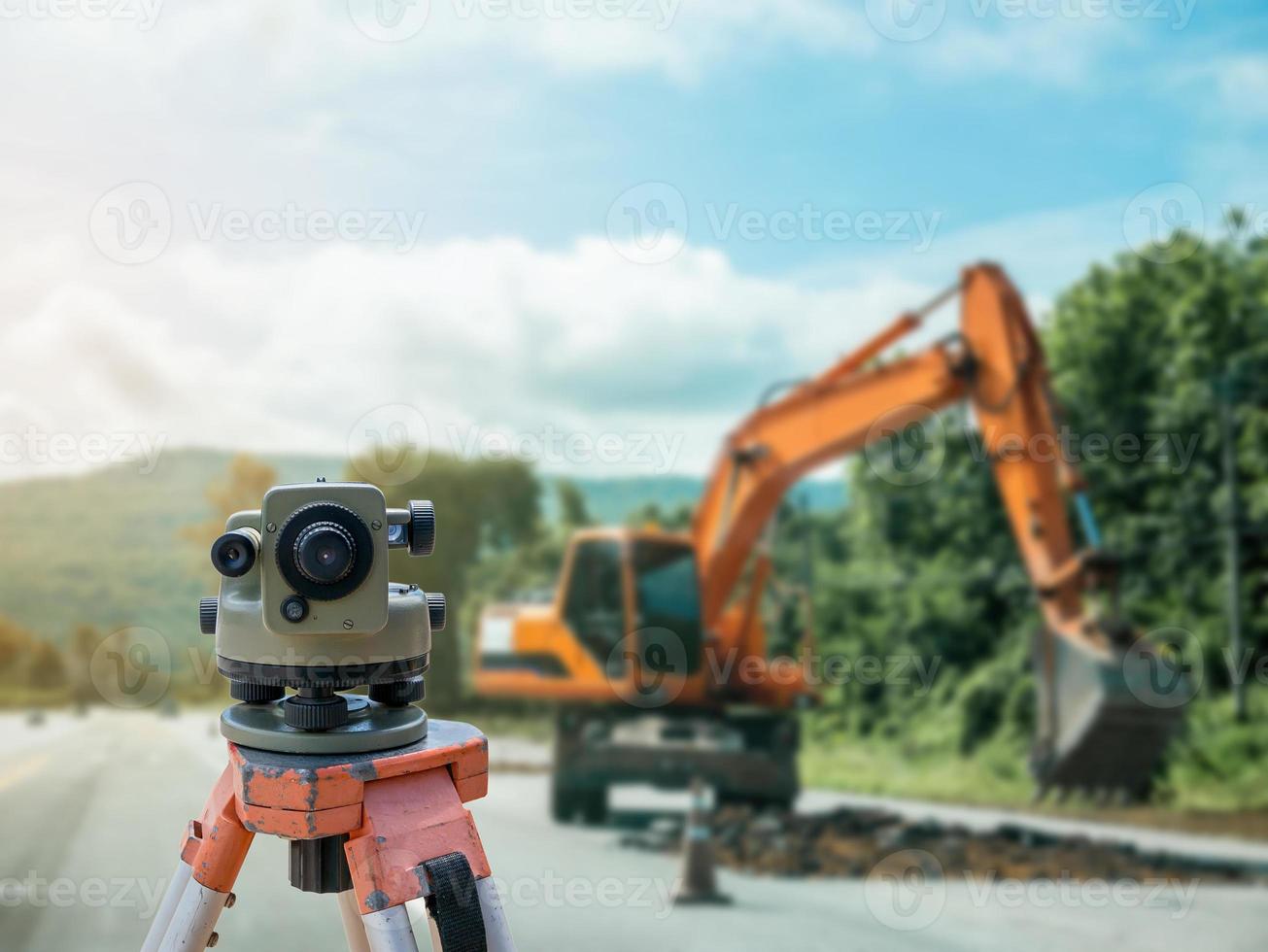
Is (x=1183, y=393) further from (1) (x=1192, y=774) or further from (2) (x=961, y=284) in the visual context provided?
(2) (x=961, y=284)

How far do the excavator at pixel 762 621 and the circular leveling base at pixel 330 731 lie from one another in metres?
3.73

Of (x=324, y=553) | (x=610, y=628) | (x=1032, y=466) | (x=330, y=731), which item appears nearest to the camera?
(x=324, y=553)

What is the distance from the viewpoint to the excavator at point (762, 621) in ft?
16.8

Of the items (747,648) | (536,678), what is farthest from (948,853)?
(536,678)

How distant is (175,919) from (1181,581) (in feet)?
33.9

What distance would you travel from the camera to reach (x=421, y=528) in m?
1.50

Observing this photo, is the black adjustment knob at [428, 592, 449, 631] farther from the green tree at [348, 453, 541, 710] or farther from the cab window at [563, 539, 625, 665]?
the green tree at [348, 453, 541, 710]

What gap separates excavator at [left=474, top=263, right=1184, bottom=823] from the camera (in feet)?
16.8

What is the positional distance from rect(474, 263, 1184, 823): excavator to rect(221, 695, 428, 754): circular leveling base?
3730mm

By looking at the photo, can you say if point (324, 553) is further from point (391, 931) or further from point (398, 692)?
point (391, 931)

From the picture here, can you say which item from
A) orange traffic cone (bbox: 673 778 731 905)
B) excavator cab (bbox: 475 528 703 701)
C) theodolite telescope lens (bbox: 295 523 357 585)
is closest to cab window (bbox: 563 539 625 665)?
excavator cab (bbox: 475 528 703 701)

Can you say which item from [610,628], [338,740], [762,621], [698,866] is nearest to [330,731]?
[338,740]

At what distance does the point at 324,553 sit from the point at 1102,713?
449cm

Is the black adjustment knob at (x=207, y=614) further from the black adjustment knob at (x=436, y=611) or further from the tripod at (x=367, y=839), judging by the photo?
the black adjustment knob at (x=436, y=611)
